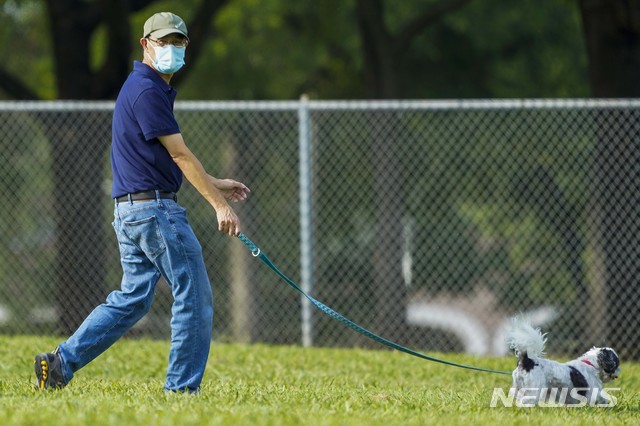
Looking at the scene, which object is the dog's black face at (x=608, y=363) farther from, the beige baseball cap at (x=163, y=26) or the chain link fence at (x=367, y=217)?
the chain link fence at (x=367, y=217)

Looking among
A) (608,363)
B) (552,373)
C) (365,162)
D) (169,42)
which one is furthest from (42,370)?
(365,162)

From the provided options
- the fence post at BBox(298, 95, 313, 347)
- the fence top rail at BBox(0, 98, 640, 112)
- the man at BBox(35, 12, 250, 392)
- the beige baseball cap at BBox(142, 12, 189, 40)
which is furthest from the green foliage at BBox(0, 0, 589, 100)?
the man at BBox(35, 12, 250, 392)

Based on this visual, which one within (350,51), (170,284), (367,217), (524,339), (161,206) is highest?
(350,51)

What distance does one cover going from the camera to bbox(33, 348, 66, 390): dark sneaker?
5.30 metres

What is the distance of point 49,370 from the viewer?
5.31 m

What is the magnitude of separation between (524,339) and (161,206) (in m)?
1.83

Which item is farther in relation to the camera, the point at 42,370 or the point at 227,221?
the point at 42,370

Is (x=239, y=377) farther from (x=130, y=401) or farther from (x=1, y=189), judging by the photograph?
(x=1, y=189)

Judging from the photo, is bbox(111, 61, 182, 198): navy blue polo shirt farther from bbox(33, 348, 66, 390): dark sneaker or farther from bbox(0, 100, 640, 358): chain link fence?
bbox(0, 100, 640, 358): chain link fence

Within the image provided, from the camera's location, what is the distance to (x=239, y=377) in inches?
279

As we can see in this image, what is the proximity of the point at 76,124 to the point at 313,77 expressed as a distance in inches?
271

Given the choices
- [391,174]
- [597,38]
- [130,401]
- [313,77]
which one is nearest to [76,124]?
[391,174]

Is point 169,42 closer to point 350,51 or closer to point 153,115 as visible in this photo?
point 153,115

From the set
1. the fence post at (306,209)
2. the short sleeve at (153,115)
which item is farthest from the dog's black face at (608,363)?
the fence post at (306,209)
